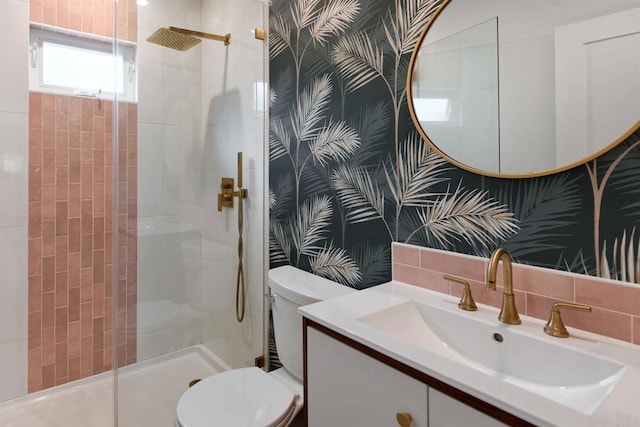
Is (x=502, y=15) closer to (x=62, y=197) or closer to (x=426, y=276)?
(x=426, y=276)

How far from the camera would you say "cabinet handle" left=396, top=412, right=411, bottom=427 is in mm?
756

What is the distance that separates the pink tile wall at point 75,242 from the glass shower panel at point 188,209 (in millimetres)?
30

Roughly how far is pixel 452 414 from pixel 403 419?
0.12 meters

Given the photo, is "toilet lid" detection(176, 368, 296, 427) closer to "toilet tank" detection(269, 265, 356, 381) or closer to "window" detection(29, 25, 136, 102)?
"toilet tank" detection(269, 265, 356, 381)

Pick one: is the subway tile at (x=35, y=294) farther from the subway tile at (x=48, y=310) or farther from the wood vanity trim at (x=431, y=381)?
the wood vanity trim at (x=431, y=381)

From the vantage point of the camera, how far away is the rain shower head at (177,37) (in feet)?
5.70

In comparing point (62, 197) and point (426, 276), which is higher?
point (62, 197)

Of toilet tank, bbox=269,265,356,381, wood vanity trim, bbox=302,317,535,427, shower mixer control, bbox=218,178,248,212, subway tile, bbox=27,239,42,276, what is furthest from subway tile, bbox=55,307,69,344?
wood vanity trim, bbox=302,317,535,427

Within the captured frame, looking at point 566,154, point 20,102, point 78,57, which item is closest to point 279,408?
point 566,154

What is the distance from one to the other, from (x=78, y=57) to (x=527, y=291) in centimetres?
249

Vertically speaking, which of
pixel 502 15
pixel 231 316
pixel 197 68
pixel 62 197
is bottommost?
pixel 231 316

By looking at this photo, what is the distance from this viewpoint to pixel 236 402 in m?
1.32

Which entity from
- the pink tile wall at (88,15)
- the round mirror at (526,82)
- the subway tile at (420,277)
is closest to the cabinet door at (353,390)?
the subway tile at (420,277)

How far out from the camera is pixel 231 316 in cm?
197
